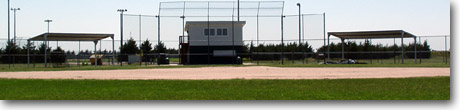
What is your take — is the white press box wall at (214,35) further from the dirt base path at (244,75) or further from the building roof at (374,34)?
the dirt base path at (244,75)

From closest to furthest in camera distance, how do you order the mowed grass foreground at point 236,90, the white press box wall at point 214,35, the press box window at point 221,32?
the mowed grass foreground at point 236,90
the white press box wall at point 214,35
the press box window at point 221,32

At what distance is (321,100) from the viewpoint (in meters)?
11.1

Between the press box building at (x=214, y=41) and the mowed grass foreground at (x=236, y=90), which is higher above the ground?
the press box building at (x=214, y=41)

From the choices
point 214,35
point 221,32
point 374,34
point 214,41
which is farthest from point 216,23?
point 374,34

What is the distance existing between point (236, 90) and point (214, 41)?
99.6ft

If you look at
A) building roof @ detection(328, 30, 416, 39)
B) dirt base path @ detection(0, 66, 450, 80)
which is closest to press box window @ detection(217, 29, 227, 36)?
building roof @ detection(328, 30, 416, 39)

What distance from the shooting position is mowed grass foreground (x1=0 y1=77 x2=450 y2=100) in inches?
468

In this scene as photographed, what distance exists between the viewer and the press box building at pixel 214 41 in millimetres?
43031

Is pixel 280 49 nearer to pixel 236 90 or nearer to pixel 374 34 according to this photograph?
pixel 374 34

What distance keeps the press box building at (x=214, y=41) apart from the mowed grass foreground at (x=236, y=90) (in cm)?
2661

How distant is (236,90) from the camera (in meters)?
13.5

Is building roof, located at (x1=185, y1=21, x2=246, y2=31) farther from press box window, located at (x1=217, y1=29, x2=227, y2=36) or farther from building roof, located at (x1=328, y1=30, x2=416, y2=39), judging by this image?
building roof, located at (x1=328, y1=30, x2=416, y2=39)

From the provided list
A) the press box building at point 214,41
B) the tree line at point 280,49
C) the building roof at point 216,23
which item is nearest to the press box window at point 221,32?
the press box building at point 214,41

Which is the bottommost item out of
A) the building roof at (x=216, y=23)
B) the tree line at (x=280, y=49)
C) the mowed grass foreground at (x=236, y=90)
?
the mowed grass foreground at (x=236, y=90)
